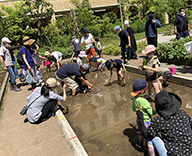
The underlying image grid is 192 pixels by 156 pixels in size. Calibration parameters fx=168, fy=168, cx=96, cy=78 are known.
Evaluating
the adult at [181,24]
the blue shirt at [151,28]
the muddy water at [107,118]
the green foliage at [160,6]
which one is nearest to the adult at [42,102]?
the muddy water at [107,118]

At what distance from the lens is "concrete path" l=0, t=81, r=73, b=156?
3488mm

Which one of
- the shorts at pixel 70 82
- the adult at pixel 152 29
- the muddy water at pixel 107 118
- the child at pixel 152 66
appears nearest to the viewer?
the muddy water at pixel 107 118

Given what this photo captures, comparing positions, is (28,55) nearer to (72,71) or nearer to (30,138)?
(72,71)

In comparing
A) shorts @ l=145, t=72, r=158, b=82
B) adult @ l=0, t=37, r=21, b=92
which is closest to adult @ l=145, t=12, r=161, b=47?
shorts @ l=145, t=72, r=158, b=82

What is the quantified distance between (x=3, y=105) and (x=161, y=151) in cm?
580

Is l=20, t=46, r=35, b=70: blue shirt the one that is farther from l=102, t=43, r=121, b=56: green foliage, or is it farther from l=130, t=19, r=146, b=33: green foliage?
l=130, t=19, r=146, b=33: green foliage

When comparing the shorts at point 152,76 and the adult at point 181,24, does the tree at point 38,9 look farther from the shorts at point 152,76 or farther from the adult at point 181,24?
the shorts at point 152,76

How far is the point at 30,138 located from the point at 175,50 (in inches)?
253

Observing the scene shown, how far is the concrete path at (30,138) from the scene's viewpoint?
349cm

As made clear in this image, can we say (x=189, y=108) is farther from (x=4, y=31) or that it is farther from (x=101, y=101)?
(x=4, y=31)

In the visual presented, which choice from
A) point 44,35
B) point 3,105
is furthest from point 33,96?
point 44,35

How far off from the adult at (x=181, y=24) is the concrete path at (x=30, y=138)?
7.16m

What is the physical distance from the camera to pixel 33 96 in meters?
4.43

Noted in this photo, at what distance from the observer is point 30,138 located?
394cm
